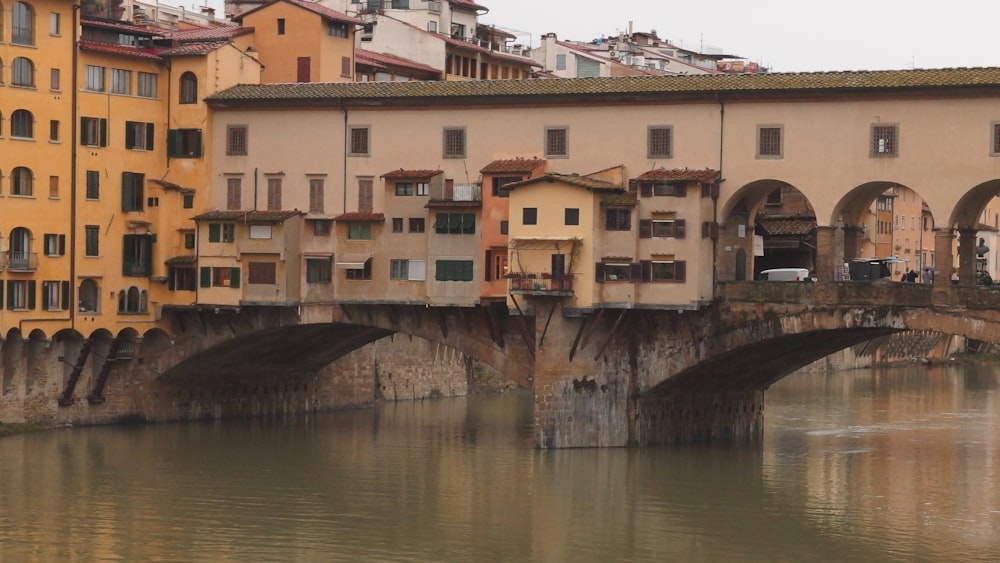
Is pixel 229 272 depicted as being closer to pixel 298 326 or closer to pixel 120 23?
pixel 298 326

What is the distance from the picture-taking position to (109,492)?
5691 centimetres

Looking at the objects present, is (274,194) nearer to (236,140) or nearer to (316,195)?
(316,195)

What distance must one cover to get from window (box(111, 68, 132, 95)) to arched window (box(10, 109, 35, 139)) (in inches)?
123

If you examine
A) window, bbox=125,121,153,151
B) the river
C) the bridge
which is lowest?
the river

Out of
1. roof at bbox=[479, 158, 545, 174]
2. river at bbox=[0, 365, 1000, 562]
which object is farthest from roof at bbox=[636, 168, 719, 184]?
river at bbox=[0, 365, 1000, 562]

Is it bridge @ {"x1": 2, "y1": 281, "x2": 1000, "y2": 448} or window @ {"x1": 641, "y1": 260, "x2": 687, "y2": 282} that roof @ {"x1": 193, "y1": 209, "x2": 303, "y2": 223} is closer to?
bridge @ {"x1": 2, "y1": 281, "x2": 1000, "y2": 448}

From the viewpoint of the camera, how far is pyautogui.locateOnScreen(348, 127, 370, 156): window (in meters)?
68.1

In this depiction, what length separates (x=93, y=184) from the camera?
69.2 meters

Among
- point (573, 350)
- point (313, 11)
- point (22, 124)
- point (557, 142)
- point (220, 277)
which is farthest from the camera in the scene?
point (313, 11)

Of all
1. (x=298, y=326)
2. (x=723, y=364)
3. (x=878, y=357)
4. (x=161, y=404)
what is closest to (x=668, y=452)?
(x=723, y=364)

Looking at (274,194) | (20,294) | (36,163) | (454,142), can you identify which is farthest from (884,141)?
(20,294)

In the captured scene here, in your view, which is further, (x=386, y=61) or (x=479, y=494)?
(x=386, y=61)

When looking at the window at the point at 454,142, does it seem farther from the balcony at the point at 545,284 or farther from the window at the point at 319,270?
the balcony at the point at 545,284

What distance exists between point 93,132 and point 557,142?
14.9m
